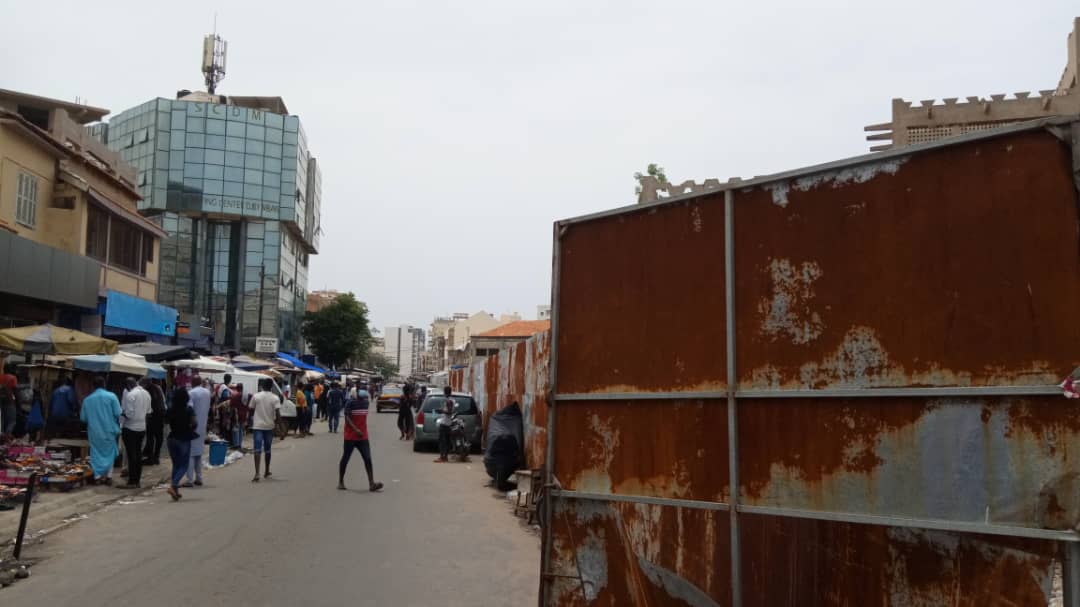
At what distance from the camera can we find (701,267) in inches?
156

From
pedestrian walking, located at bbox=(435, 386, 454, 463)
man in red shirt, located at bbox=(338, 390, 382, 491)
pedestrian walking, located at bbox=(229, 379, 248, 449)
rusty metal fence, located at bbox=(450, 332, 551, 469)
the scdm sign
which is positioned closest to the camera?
rusty metal fence, located at bbox=(450, 332, 551, 469)

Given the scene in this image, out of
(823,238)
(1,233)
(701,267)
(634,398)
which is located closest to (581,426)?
(634,398)

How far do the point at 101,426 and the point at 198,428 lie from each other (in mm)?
1506

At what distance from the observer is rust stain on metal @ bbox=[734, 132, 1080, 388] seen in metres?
2.85

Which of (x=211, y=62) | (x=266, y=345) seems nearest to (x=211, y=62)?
(x=211, y=62)

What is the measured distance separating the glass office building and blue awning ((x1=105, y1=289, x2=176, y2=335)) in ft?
103

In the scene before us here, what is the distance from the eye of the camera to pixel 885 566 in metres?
3.17

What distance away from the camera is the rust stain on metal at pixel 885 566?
2846mm

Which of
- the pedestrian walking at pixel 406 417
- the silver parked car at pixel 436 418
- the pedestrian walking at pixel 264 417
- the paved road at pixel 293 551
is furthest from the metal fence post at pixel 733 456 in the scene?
the pedestrian walking at pixel 406 417

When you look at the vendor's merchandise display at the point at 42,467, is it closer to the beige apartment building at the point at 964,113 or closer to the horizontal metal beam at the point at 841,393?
the horizontal metal beam at the point at 841,393

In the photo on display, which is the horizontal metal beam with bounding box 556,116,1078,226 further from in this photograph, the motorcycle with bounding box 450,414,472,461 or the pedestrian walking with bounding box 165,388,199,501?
the motorcycle with bounding box 450,414,472,461

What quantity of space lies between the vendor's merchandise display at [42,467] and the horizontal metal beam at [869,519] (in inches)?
439

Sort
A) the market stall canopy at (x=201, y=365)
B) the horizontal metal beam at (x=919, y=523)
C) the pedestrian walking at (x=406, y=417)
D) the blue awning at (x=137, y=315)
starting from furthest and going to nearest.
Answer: the pedestrian walking at (x=406, y=417) → the blue awning at (x=137, y=315) → the market stall canopy at (x=201, y=365) → the horizontal metal beam at (x=919, y=523)

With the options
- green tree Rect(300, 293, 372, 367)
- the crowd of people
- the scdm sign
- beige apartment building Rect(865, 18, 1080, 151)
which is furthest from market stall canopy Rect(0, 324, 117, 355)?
green tree Rect(300, 293, 372, 367)
